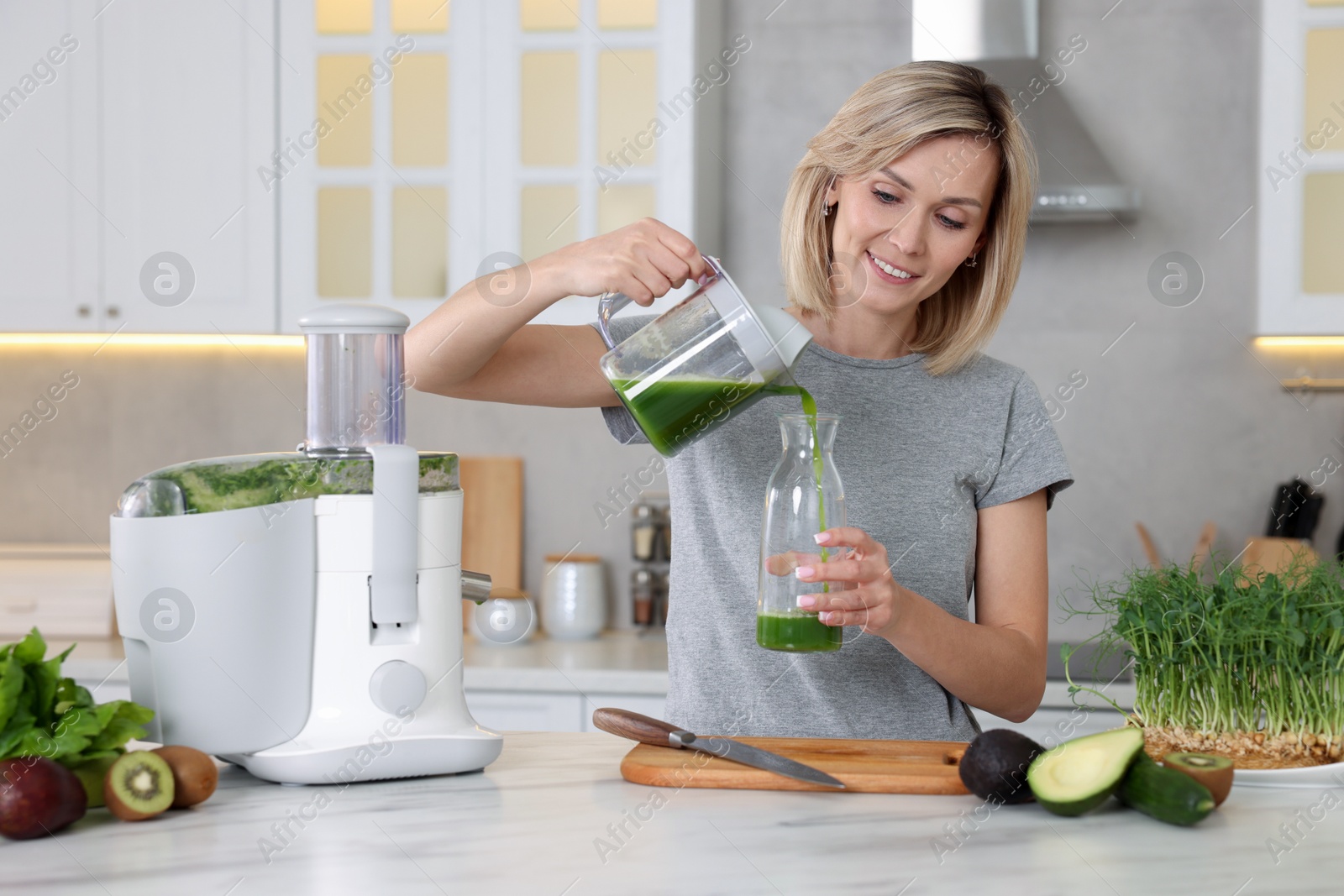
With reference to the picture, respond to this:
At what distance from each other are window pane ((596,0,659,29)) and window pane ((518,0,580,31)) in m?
0.05

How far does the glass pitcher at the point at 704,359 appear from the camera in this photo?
991 millimetres

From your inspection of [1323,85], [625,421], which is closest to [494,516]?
[625,421]

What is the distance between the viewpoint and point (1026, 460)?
1363mm

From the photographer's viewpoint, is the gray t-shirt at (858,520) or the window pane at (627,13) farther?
the window pane at (627,13)

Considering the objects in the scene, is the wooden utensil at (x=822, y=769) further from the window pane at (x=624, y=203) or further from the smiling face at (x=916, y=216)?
the window pane at (x=624, y=203)

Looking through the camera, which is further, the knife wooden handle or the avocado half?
the knife wooden handle

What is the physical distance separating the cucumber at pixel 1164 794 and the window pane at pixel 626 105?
5.72 feet

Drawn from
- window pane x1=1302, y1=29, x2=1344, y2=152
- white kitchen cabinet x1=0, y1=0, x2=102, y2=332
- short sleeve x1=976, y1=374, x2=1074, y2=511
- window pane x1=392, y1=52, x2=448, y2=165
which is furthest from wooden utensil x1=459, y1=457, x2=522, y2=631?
window pane x1=1302, y1=29, x2=1344, y2=152

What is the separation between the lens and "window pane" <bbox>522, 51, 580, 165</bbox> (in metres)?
2.42

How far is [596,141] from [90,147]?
106 cm

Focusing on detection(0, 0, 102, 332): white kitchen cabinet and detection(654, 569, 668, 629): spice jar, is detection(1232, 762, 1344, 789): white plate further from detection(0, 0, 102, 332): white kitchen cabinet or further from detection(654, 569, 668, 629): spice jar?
detection(0, 0, 102, 332): white kitchen cabinet

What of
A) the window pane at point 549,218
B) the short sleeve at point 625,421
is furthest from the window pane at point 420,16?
the short sleeve at point 625,421

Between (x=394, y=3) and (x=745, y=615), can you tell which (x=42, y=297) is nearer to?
(x=394, y=3)

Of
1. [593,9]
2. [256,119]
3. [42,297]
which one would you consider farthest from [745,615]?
[42,297]
